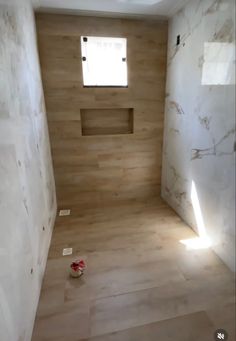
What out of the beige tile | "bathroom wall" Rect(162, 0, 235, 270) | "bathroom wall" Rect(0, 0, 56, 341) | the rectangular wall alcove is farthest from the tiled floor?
the rectangular wall alcove

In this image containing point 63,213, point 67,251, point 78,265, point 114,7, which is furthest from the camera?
point 63,213

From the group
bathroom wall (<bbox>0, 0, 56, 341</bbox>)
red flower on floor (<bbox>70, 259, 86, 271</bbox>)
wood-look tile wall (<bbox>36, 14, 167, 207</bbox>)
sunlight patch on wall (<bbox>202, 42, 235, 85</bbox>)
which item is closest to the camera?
bathroom wall (<bbox>0, 0, 56, 341</bbox>)

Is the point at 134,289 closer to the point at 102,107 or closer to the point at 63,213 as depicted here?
the point at 63,213

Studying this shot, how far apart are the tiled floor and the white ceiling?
2.23 metres

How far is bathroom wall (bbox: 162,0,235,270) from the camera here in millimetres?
1557

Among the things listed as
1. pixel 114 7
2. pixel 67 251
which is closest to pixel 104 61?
pixel 114 7

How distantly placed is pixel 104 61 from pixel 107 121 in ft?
2.23

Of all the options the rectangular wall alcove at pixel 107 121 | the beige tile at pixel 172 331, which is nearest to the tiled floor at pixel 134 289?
the beige tile at pixel 172 331

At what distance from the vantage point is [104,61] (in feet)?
7.93

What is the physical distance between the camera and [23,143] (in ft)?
4.70

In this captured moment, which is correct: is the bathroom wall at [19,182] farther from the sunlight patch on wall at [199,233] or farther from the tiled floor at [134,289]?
the sunlight patch on wall at [199,233]

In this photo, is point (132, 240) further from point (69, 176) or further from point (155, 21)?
point (155, 21)

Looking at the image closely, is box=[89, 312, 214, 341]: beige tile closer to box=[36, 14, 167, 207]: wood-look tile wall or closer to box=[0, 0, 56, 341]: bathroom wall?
box=[0, 0, 56, 341]: bathroom wall

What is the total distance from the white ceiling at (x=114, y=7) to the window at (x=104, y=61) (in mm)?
254
